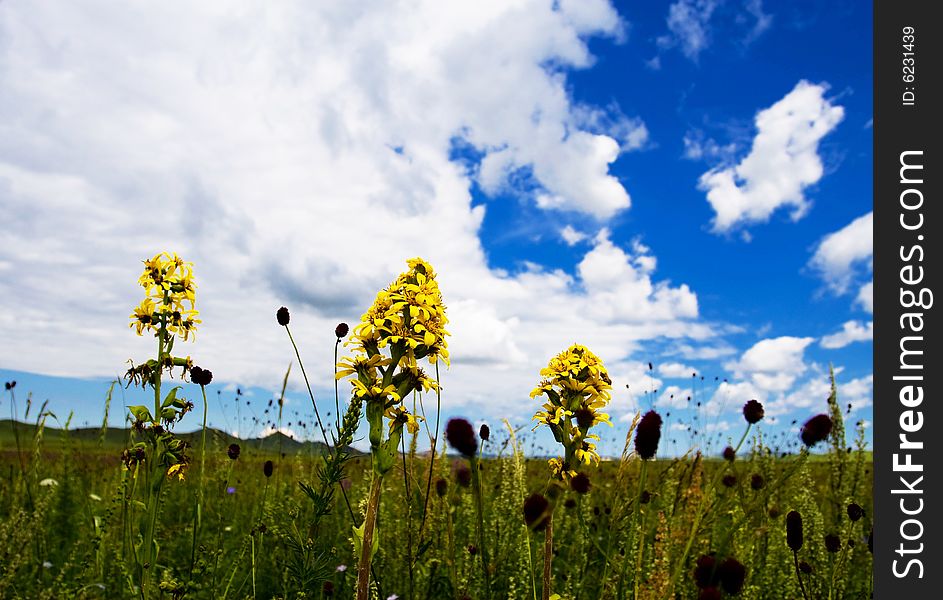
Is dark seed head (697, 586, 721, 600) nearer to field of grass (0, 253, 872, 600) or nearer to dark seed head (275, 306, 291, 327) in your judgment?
field of grass (0, 253, 872, 600)

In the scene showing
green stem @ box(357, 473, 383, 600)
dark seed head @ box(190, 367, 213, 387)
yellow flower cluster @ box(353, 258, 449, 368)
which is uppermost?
yellow flower cluster @ box(353, 258, 449, 368)

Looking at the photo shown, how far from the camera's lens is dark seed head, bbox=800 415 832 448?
2.88 m

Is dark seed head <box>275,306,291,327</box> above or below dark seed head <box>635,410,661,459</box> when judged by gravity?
above

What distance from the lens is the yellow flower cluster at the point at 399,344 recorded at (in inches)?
107

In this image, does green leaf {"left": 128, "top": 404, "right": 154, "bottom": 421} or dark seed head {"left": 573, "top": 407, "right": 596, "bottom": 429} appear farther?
green leaf {"left": 128, "top": 404, "right": 154, "bottom": 421}

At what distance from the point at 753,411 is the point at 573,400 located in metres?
0.92

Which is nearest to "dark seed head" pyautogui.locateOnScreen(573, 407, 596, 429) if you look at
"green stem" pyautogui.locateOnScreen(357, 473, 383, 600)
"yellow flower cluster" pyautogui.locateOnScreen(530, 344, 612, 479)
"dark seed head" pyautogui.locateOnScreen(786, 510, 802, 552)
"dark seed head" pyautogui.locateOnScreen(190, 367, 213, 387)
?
"yellow flower cluster" pyautogui.locateOnScreen(530, 344, 612, 479)

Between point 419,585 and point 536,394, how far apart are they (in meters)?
1.99

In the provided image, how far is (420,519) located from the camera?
207 inches

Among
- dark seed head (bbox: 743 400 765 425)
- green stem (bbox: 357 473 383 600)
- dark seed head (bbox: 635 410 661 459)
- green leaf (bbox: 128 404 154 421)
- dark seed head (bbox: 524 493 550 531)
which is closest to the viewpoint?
dark seed head (bbox: 524 493 550 531)

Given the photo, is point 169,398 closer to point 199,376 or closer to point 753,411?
point 199,376

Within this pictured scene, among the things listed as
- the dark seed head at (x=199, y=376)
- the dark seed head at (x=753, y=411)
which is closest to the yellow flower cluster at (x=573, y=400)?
the dark seed head at (x=753, y=411)

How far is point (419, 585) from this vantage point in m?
4.45
